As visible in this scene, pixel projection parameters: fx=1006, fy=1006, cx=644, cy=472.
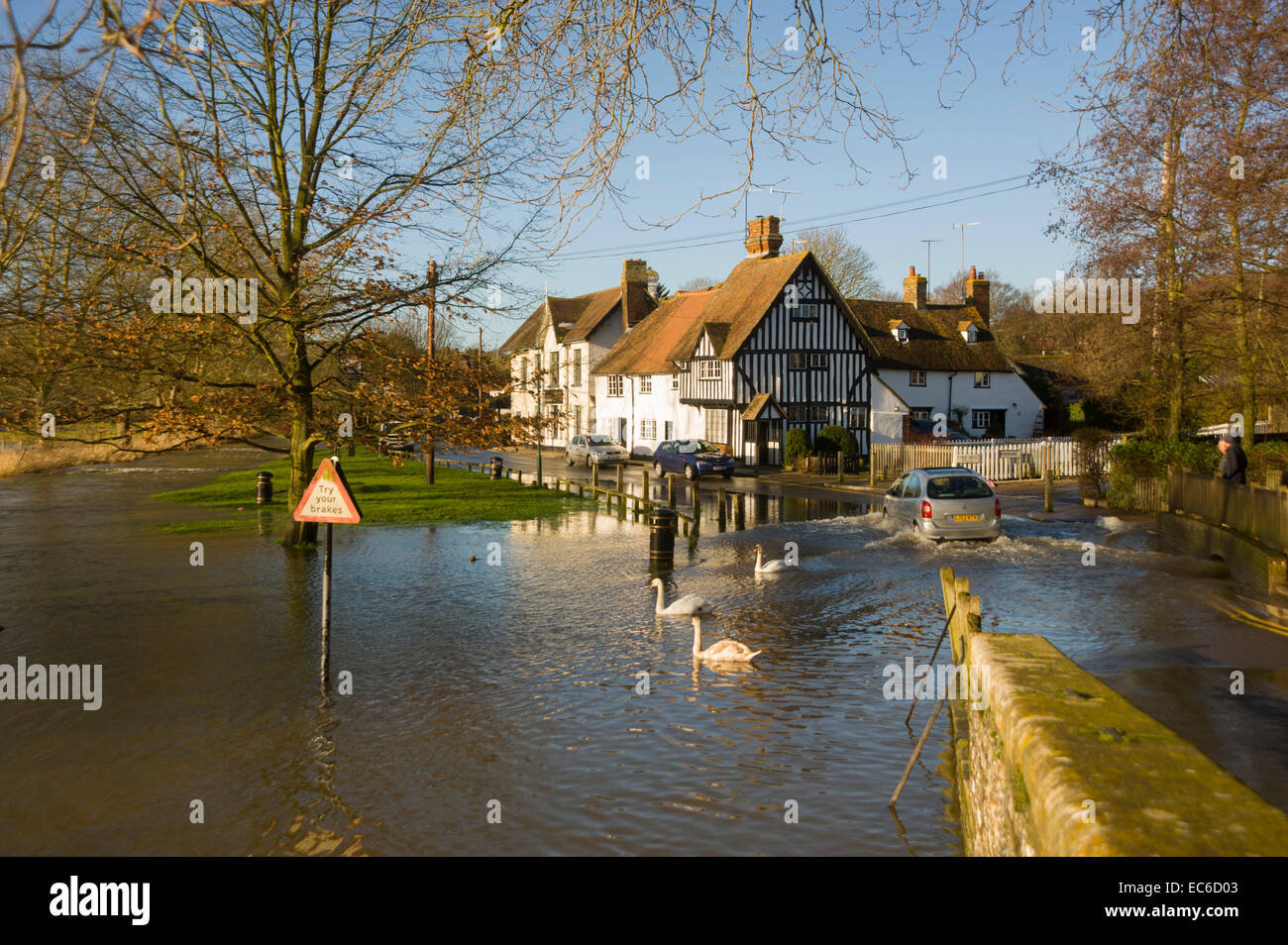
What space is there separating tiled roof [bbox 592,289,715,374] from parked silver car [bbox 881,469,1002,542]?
103 ft

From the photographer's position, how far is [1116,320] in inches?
1099

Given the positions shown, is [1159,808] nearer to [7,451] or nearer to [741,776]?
[741,776]

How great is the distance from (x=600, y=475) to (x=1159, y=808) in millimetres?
41808

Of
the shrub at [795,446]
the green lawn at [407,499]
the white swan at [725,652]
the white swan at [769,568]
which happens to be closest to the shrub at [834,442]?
the shrub at [795,446]

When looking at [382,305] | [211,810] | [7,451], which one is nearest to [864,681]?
[211,810]

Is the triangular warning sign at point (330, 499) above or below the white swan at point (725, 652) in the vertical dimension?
above

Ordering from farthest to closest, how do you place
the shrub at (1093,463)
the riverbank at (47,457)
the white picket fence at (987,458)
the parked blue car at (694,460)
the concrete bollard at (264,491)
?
1. the parked blue car at (694,460)
2. the riverbank at (47,457)
3. the white picket fence at (987,458)
4. the concrete bollard at (264,491)
5. the shrub at (1093,463)

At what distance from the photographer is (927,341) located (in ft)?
187

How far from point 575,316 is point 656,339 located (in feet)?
59.3

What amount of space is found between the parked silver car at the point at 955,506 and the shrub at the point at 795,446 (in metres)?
22.4

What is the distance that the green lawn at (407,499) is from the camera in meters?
28.3

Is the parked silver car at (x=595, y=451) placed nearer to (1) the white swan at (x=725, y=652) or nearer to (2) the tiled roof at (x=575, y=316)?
(2) the tiled roof at (x=575, y=316)

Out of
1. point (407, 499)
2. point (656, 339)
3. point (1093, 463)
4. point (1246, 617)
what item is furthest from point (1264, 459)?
point (656, 339)
